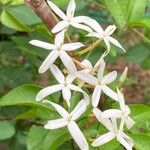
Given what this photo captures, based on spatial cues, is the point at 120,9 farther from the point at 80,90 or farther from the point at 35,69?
→ the point at 35,69

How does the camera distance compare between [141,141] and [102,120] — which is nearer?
[102,120]

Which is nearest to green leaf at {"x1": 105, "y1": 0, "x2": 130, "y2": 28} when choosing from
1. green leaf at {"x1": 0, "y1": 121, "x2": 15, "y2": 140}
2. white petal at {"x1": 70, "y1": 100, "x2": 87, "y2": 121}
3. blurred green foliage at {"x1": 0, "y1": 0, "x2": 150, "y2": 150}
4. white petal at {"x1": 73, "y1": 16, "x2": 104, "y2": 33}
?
blurred green foliage at {"x1": 0, "y1": 0, "x2": 150, "y2": 150}

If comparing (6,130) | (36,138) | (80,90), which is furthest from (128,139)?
(6,130)

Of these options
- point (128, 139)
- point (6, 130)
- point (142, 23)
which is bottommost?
point (6, 130)

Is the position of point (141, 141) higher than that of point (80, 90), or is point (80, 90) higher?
point (80, 90)

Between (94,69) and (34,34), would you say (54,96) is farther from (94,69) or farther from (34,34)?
(34,34)

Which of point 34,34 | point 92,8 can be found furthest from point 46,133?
point 92,8
